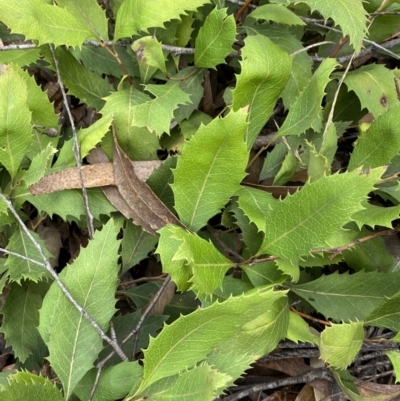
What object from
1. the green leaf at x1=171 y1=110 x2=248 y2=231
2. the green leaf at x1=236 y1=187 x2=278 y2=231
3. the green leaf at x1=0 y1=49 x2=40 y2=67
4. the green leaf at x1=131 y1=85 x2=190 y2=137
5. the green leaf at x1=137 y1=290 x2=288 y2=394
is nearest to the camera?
the green leaf at x1=137 y1=290 x2=288 y2=394

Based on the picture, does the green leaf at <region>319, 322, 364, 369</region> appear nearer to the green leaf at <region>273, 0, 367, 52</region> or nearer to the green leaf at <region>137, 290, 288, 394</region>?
the green leaf at <region>137, 290, 288, 394</region>

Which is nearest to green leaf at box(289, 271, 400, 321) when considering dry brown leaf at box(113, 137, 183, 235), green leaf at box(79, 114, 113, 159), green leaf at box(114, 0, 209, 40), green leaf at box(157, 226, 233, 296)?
green leaf at box(157, 226, 233, 296)

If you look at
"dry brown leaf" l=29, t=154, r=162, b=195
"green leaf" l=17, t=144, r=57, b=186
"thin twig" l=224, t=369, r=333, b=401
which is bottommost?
"thin twig" l=224, t=369, r=333, b=401

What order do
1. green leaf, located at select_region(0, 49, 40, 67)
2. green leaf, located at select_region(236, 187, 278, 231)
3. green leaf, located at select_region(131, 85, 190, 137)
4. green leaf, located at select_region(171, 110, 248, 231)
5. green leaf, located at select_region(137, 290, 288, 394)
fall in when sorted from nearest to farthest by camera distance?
1. green leaf, located at select_region(137, 290, 288, 394)
2. green leaf, located at select_region(171, 110, 248, 231)
3. green leaf, located at select_region(236, 187, 278, 231)
4. green leaf, located at select_region(131, 85, 190, 137)
5. green leaf, located at select_region(0, 49, 40, 67)

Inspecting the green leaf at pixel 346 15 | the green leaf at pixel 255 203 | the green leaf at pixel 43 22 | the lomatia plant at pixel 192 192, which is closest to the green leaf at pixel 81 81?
the lomatia plant at pixel 192 192

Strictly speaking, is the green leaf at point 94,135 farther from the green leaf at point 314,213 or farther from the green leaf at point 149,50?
the green leaf at point 314,213

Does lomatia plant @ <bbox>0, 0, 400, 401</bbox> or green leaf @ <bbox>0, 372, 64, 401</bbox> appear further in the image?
lomatia plant @ <bbox>0, 0, 400, 401</bbox>

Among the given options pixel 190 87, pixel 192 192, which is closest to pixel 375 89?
pixel 190 87
